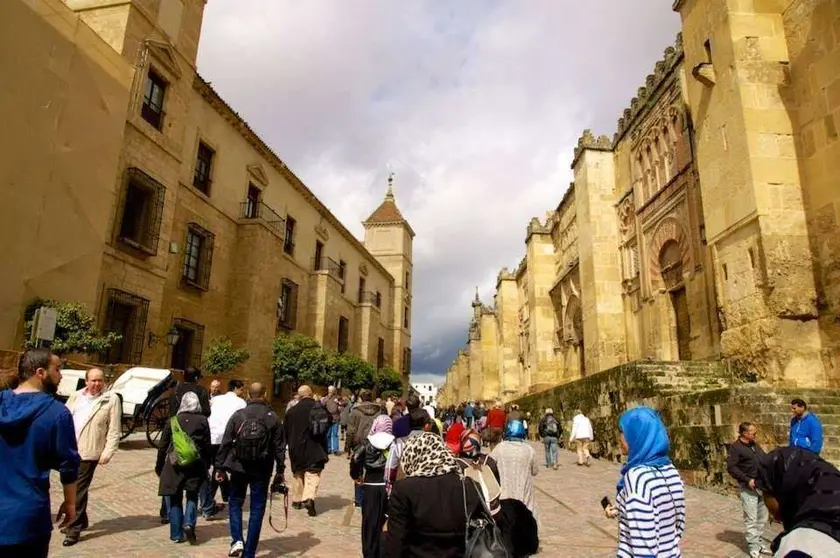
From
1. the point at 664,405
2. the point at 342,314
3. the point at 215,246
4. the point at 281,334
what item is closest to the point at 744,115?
the point at 664,405

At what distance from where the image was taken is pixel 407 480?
2.61 m

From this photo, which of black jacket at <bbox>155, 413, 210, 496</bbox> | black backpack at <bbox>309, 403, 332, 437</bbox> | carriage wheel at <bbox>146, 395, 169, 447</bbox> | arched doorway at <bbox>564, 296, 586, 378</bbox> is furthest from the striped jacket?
arched doorway at <bbox>564, 296, 586, 378</bbox>

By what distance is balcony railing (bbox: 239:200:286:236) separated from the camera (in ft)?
71.5

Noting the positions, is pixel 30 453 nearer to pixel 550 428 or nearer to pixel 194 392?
pixel 194 392

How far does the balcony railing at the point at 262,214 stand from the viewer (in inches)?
858

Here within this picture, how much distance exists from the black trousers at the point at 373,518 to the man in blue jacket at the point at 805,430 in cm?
465

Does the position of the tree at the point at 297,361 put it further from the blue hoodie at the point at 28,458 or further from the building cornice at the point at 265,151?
the blue hoodie at the point at 28,458

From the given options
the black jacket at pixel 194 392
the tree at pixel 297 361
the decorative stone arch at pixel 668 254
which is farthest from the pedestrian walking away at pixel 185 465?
the tree at pixel 297 361

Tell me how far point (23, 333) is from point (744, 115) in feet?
50.0

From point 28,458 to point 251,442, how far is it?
2387 mm

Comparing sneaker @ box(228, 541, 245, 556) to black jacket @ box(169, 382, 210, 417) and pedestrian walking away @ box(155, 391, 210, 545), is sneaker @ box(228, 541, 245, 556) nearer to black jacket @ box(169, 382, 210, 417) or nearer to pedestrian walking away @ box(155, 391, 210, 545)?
pedestrian walking away @ box(155, 391, 210, 545)

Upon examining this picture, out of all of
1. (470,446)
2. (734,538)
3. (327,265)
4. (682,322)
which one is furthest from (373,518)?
(327,265)

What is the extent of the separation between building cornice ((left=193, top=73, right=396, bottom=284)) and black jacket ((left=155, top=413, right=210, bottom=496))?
621 inches

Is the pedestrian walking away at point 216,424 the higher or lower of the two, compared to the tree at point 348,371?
lower
